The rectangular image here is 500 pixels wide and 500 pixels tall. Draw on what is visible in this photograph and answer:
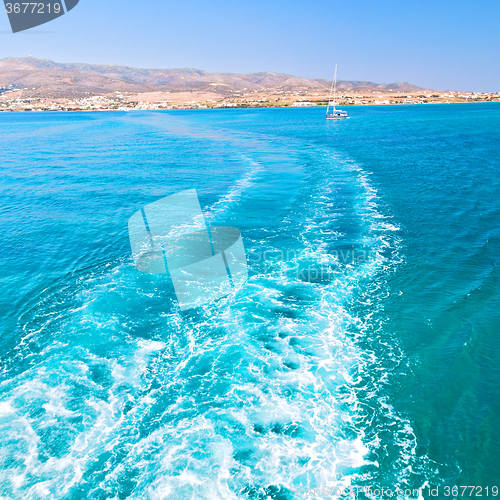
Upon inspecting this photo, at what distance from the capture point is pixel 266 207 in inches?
1911

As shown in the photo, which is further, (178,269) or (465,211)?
(465,211)

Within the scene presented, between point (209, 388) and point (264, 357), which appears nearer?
point (209, 388)

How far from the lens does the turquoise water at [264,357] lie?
53.6 feet

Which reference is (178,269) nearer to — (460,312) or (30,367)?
(30,367)

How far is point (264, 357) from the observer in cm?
2278

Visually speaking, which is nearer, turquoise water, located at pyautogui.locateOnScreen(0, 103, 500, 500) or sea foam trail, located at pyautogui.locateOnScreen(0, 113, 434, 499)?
sea foam trail, located at pyautogui.locateOnScreen(0, 113, 434, 499)

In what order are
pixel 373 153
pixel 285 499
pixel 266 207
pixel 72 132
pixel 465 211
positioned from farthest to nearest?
1. pixel 72 132
2. pixel 373 153
3. pixel 266 207
4. pixel 465 211
5. pixel 285 499

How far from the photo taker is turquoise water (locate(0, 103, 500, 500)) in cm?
1633

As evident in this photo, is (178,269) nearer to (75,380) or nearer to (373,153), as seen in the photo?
(75,380)

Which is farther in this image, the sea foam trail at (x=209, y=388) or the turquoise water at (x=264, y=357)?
the turquoise water at (x=264, y=357)

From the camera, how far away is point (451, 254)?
110ft

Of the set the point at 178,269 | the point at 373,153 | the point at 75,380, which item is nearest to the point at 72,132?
the point at 373,153

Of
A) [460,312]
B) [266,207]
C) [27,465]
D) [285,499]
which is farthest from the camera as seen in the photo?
[266,207]

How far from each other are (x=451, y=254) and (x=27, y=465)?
36930 mm
